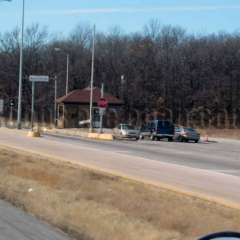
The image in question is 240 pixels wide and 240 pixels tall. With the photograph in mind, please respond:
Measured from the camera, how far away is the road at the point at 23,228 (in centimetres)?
991

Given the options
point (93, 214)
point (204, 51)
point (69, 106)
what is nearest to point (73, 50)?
point (204, 51)

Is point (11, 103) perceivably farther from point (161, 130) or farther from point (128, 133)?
point (161, 130)

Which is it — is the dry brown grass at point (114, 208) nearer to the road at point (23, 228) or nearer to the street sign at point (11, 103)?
the road at point (23, 228)

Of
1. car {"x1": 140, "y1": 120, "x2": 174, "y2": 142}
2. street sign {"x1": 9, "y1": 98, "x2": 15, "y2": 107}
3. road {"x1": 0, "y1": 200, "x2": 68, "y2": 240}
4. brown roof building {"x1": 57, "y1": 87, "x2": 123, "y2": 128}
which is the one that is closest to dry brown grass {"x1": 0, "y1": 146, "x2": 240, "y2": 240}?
road {"x1": 0, "y1": 200, "x2": 68, "y2": 240}

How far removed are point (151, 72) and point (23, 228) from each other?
4661 inches

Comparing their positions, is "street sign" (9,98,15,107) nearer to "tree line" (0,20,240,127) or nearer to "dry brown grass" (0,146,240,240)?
"tree line" (0,20,240,127)

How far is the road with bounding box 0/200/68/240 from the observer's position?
9.91 m

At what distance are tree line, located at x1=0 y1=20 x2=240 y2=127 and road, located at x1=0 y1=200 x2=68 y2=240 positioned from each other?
320 ft

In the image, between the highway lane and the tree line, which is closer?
the highway lane

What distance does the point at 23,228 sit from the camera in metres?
10.8

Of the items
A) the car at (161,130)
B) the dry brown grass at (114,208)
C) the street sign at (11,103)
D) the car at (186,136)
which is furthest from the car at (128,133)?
the street sign at (11,103)

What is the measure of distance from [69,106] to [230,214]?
84.3 metres

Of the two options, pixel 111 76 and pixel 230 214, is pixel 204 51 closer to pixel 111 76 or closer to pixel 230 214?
pixel 111 76

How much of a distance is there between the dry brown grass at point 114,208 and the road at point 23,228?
0.29 meters
